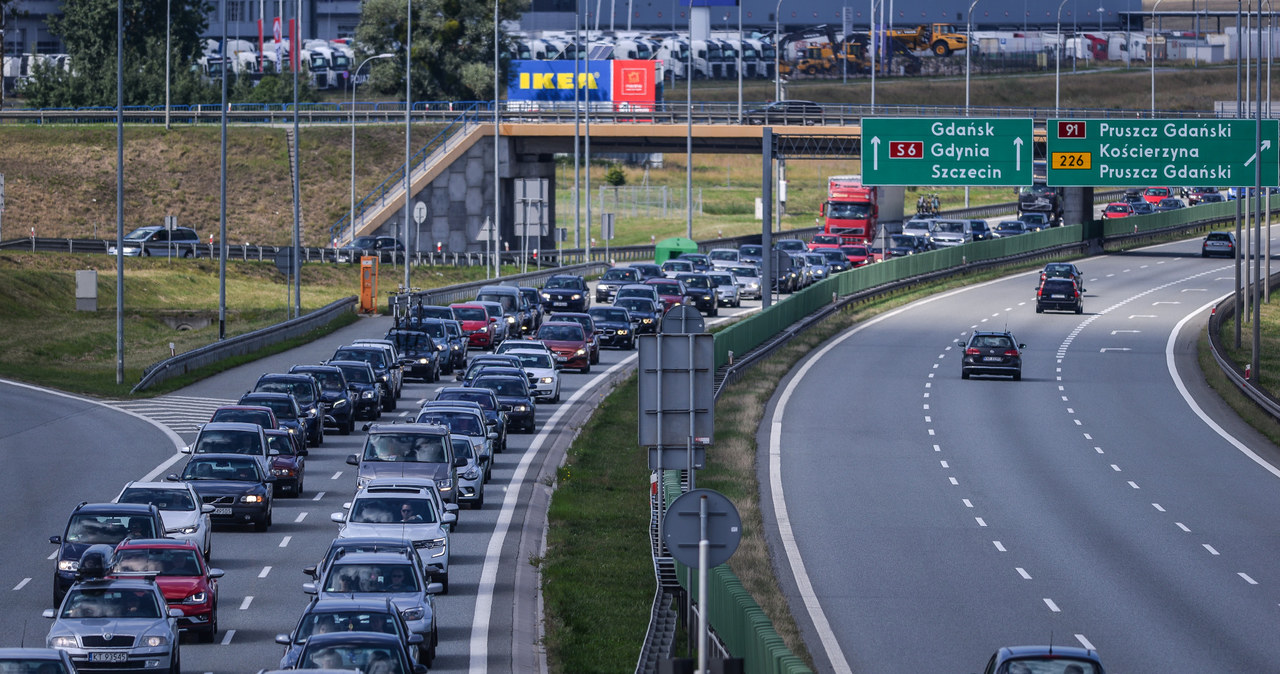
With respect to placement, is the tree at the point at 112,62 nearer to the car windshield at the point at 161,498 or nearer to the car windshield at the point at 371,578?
the car windshield at the point at 161,498

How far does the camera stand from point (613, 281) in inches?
2798

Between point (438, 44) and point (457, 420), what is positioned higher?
point (438, 44)

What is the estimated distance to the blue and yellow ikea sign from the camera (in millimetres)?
115938

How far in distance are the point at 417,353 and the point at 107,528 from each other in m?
26.1

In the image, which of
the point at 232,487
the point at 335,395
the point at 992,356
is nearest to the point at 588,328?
the point at 992,356

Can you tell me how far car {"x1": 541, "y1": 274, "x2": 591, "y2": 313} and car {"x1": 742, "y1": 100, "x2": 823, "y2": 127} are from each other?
89.7 ft

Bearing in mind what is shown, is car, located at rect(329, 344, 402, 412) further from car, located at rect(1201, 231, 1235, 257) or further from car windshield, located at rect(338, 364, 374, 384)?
car, located at rect(1201, 231, 1235, 257)

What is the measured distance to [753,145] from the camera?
9412cm

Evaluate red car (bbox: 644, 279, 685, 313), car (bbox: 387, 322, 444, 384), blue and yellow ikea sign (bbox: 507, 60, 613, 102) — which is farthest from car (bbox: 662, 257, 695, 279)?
blue and yellow ikea sign (bbox: 507, 60, 613, 102)

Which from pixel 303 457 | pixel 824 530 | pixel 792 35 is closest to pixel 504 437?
pixel 303 457

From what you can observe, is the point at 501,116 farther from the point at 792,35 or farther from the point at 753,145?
the point at 792,35

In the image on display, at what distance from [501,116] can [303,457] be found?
213 feet

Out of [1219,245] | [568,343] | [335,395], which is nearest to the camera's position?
[335,395]

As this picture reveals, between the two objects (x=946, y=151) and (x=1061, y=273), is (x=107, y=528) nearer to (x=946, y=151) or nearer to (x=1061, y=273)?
(x=946, y=151)
